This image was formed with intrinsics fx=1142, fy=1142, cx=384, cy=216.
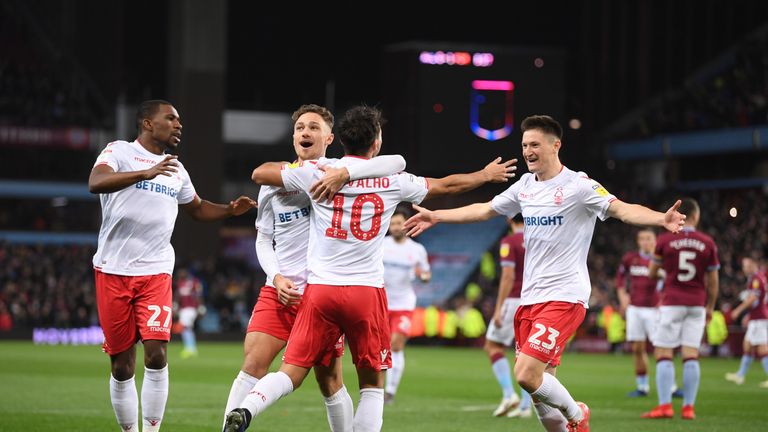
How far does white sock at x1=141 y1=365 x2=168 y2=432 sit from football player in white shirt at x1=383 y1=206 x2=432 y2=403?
6.36 m

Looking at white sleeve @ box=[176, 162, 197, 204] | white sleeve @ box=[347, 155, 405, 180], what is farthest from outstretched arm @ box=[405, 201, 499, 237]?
white sleeve @ box=[176, 162, 197, 204]

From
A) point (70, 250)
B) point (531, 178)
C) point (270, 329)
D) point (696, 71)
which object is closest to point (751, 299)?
point (531, 178)

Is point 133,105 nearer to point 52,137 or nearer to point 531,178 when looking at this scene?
point 52,137

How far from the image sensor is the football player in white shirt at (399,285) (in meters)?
15.2

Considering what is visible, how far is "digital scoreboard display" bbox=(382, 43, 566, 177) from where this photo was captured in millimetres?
34031

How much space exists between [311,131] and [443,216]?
1245 millimetres

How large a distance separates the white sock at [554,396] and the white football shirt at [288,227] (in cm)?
198

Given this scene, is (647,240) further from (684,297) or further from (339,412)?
(339,412)

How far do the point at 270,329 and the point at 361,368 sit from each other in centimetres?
116

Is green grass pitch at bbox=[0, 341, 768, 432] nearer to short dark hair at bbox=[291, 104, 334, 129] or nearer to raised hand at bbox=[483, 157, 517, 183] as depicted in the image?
short dark hair at bbox=[291, 104, 334, 129]

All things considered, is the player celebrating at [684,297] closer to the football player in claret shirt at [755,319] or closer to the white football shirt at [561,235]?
the white football shirt at [561,235]

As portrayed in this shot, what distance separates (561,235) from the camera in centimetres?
895

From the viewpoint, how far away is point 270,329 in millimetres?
8656

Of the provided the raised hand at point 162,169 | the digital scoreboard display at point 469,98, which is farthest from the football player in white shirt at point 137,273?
the digital scoreboard display at point 469,98
